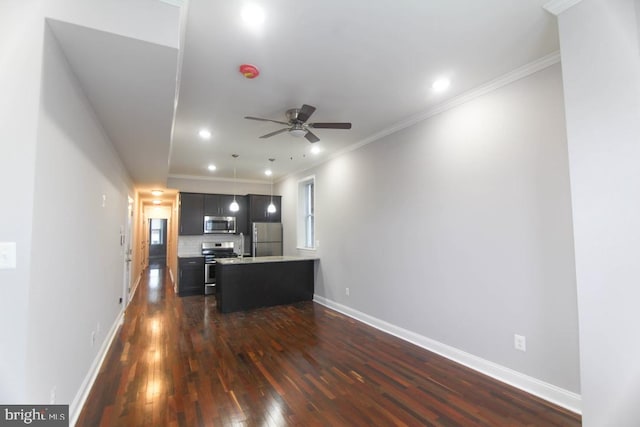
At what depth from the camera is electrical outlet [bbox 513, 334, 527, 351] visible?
2582 mm

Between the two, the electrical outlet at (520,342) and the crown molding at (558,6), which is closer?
the crown molding at (558,6)

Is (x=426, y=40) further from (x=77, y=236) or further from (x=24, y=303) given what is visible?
(x=77, y=236)

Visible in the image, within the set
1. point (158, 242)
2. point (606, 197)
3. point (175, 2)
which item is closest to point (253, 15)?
point (175, 2)

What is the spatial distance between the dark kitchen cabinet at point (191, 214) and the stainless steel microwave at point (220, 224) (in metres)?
0.12

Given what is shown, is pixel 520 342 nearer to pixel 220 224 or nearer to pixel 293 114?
pixel 293 114

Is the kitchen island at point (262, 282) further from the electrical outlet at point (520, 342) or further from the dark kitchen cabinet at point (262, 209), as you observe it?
the electrical outlet at point (520, 342)

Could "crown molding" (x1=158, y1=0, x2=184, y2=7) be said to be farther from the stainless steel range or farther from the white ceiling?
the stainless steel range

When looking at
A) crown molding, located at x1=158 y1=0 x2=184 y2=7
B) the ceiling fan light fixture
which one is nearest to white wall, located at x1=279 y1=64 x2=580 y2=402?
the ceiling fan light fixture

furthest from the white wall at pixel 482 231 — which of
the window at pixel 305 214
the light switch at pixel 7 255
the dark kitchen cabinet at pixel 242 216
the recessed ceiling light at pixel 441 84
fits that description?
the dark kitchen cabinet at pixel 242 216

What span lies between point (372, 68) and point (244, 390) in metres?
3.05

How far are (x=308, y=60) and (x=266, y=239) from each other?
203 inches

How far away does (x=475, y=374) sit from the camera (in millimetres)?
2822

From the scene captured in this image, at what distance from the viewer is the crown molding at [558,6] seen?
1867 mm

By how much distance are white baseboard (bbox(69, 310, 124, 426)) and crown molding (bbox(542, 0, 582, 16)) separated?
430 cm
